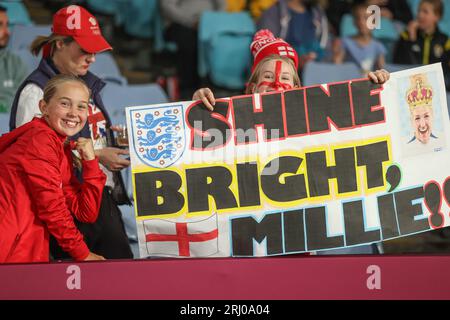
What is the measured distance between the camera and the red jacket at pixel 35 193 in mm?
3566

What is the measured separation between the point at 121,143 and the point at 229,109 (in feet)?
1.99

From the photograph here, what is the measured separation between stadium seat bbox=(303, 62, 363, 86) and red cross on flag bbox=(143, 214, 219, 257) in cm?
278

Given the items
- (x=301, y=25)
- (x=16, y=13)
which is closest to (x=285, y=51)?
(x=301, y=25)

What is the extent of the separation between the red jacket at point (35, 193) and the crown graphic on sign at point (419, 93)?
136cm

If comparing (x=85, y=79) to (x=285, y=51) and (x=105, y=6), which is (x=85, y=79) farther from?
(x=105, y=6)

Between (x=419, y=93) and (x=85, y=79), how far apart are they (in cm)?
152

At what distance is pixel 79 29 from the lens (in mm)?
4133

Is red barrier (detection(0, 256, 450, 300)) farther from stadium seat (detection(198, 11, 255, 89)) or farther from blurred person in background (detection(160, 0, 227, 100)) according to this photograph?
blurred person in background (detection(160, 0, 227, 100))

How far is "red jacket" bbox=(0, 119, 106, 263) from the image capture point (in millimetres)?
3566

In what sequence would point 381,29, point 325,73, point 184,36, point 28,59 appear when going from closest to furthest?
1. point 28,59
2. point 325,73
3. point 184,36
4. point 381,29

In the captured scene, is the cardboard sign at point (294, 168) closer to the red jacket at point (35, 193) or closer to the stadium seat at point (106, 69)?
the red jacket at point (35, 193)

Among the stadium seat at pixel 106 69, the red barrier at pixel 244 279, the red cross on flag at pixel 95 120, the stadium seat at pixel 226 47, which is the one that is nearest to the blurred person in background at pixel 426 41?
the stadium seat at pixel 226 47

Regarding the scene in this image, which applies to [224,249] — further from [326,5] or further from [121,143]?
[326,5]
